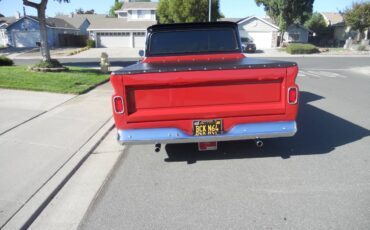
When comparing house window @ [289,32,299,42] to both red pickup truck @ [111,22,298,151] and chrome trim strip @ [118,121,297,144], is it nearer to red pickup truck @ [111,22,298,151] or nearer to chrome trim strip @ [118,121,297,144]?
red pickup truck @ [111,22,298,151]

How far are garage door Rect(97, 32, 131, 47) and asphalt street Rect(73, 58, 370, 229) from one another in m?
44.2

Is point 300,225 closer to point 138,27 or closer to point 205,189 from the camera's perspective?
point 205,189

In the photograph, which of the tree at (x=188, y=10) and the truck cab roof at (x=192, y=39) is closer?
the truck cab roof at (x=192, y=39)

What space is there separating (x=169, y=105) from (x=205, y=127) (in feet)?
1.92

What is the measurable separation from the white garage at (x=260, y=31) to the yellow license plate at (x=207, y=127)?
4399cm

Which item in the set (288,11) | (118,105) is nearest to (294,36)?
(288,11)

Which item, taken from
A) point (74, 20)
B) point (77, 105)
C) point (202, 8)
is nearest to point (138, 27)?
point (202, 8)

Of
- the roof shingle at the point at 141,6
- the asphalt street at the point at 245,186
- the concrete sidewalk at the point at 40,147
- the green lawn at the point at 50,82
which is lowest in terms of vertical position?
the asphalt street at the point at 245,186

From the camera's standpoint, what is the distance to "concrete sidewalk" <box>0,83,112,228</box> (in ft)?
13.1

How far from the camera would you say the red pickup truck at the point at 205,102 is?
165 inches

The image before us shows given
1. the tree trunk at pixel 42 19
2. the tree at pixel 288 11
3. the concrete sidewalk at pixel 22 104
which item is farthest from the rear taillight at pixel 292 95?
the tree at pixel 288 11

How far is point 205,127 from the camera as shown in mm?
4398

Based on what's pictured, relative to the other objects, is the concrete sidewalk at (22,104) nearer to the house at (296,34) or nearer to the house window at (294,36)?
the house at (296,34)

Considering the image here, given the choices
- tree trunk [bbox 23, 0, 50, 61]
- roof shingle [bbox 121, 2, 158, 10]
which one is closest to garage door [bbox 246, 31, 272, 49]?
roof shingle [bbox 121, 2, 158, 10]
